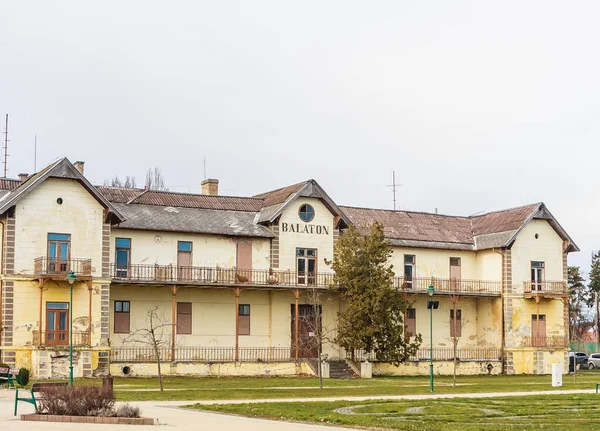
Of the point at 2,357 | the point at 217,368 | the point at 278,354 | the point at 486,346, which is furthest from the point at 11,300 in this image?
the point at 486,346

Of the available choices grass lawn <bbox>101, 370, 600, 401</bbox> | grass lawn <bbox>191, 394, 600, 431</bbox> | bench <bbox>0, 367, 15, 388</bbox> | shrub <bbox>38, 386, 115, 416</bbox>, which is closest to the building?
bench <bbox>0, 367, 15, 388</bbox>

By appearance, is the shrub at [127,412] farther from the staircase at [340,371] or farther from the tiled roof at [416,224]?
the tiled roof at [416,224]

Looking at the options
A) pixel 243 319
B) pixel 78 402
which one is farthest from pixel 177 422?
pixel 243 319

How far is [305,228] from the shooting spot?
5119cm

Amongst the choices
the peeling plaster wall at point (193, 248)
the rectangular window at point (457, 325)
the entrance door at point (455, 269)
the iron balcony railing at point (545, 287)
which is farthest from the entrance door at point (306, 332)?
the iron balcony railing at point (545, 287)

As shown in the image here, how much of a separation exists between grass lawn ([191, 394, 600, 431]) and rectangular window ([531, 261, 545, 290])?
25879 millimetres

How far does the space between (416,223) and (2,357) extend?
24.4m

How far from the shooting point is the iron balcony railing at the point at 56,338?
141 feet

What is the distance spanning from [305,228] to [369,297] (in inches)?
201

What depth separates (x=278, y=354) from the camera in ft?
165

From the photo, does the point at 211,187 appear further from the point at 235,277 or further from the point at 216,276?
the point at 235,277

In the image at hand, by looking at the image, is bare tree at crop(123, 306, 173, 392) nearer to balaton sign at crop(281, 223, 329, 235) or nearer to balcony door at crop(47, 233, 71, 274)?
balcony door at crop(47, 233, 71, 274)

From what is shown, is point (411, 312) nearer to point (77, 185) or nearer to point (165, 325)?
point (165, 325)

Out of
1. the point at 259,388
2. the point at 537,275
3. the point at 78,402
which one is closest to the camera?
the point at 78,402
